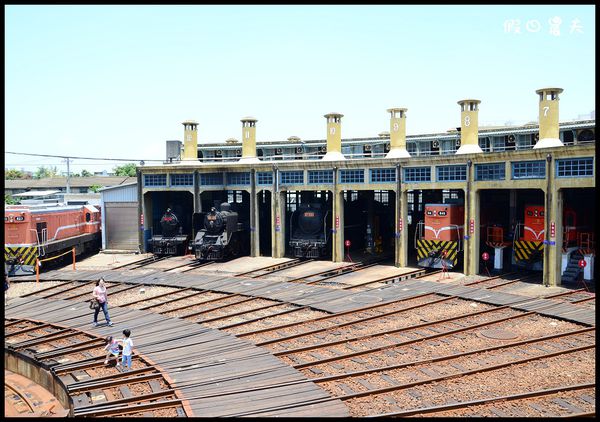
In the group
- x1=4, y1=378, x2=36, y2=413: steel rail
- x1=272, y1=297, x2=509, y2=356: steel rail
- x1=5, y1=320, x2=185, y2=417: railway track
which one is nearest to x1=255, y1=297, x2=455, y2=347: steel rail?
x1=272, y1=297, x2=509, y2=356: steel rail

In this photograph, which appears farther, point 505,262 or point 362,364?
point 505,262

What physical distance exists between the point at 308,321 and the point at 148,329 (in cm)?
504

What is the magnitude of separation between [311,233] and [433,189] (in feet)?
24.6

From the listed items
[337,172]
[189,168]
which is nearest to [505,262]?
[337,172]

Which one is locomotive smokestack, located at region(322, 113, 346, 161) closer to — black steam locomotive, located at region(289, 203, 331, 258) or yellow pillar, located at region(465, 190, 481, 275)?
black steam locomotive, located at region(289, 203, 331, 258)

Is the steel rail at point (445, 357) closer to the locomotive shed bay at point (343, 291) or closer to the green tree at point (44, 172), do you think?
the locomotive shed bay at point (343, 291)

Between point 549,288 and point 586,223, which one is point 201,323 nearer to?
point 549,288

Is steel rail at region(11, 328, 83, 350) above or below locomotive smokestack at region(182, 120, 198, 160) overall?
below

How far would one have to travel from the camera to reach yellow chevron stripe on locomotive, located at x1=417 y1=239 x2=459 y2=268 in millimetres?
27516

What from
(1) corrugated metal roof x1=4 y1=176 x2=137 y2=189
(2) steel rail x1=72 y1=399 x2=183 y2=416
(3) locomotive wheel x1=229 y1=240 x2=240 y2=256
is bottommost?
(2) steel rail x1=72 y1=399 x2=183 y2=416

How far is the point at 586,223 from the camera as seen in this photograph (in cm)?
→ 2648

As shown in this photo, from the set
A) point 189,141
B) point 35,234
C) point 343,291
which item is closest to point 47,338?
point 343,291

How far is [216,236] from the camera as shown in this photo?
32312mm

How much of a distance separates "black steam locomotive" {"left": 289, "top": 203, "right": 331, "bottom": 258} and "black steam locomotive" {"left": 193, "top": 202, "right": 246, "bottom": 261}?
351cm
